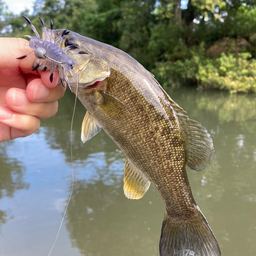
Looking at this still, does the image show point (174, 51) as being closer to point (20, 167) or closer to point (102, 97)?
point (20, 167)

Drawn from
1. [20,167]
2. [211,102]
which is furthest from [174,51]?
[20,167]

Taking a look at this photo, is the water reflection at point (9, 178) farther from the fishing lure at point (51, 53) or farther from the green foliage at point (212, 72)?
the green foliage at point (212, 72)

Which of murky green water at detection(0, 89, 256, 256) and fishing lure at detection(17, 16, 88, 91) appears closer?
fishing lure at detection(17, 16, 88, 91)

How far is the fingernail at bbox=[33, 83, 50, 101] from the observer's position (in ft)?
5.42

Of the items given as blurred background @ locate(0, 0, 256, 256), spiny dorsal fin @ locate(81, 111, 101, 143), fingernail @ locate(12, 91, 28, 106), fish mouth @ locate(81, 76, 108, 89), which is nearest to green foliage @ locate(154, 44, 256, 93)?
blurred background @ locate(0, 0, 256, 256)

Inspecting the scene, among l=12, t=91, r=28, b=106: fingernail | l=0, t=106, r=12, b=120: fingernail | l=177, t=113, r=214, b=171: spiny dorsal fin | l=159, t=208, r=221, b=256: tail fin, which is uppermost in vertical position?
l=12, t=91, r=28, b=106: fingernail

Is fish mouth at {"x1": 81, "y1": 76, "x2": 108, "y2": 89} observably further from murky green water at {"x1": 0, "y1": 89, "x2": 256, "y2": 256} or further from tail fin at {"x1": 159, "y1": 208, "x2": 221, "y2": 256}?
murky green water at {"x1": 0, "y1": 89, "x2": 256, "y2": 256}

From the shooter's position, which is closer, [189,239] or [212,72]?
[189,239]

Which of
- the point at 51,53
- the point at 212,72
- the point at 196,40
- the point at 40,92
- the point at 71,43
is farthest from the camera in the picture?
the point at 196,40

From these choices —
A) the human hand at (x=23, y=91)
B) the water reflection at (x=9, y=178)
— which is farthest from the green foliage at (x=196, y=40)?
the human hand at (x=23, y=91)

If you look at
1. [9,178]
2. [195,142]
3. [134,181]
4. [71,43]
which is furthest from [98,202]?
[71,43]

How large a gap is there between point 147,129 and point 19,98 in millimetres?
819

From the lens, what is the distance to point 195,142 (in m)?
1.73

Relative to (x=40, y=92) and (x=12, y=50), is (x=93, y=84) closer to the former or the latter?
(x=40, y=92)
